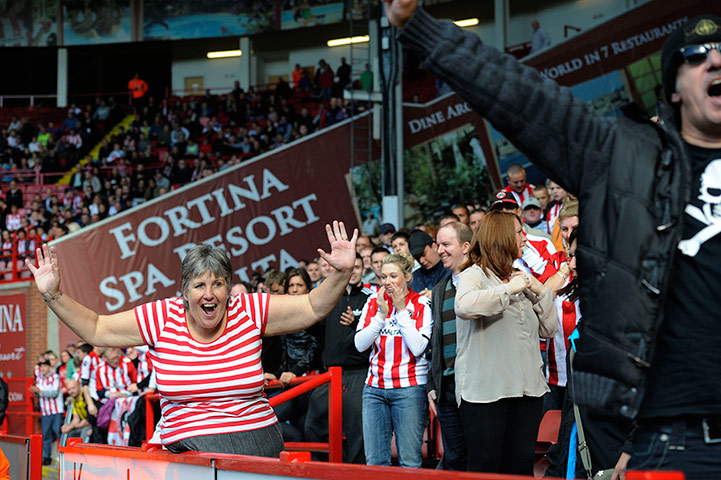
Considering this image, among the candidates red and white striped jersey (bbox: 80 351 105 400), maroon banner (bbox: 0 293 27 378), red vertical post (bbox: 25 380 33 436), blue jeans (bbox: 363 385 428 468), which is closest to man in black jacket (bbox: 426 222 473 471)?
blue jeans (bbox: 363 385 428 468)

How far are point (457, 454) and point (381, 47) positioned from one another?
31.7ft

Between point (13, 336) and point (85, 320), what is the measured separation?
14464 millimetres

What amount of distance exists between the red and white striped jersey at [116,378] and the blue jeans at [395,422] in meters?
6.34

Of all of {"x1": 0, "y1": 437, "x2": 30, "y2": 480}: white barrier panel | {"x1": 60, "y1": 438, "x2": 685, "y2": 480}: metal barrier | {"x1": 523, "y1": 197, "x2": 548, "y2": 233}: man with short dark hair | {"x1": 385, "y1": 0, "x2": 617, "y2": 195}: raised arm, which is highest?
{"x1": 523, "y1": 197, "x2": 548, "y2": 233}: man with short dark hair

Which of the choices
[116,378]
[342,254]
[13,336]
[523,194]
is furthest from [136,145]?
[342,254]

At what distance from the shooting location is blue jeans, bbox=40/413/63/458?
13.0 metres

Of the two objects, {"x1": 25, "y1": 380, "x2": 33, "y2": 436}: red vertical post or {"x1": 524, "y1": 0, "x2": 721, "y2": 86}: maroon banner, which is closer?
{"x1": 25, "y1": 380, "x2": 33, "y2": 436}: red vertical post

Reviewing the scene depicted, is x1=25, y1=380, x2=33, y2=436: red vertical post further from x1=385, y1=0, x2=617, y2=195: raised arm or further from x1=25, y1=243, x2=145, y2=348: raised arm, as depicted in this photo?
x1=385, y1=0, x2=617, y2=195: raised arm

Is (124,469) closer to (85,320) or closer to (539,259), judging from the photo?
(85,320)

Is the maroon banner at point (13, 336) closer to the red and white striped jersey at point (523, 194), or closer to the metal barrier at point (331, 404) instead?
the red and white striped jersey at point (523, 194)

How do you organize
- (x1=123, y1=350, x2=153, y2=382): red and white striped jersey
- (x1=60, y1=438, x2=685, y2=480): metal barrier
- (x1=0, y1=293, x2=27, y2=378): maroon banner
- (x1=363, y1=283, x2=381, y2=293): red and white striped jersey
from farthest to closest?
(x1=0, y1=293, x2=27, y2=378): maroon banner < (x1=123, y1=350, x2=153, y2=382): red and white striped jersey < (x1=363, y1=283, x2=381, y2=293): red and white striped jersey < (x1=60, y1=438, x2=685, y2=480): metal barrier

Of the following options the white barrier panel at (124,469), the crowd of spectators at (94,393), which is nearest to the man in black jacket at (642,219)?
the white barrier panel at (124,469)

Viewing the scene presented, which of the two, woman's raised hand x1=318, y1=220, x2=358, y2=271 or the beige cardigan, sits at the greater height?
woman's raised hand x1=318, y1=220, x2=358, y2=271

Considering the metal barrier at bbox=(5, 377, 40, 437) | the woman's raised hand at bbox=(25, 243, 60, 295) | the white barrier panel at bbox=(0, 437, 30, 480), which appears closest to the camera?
the woman's raised hand at bbox=(25, 243, 60, 295)
